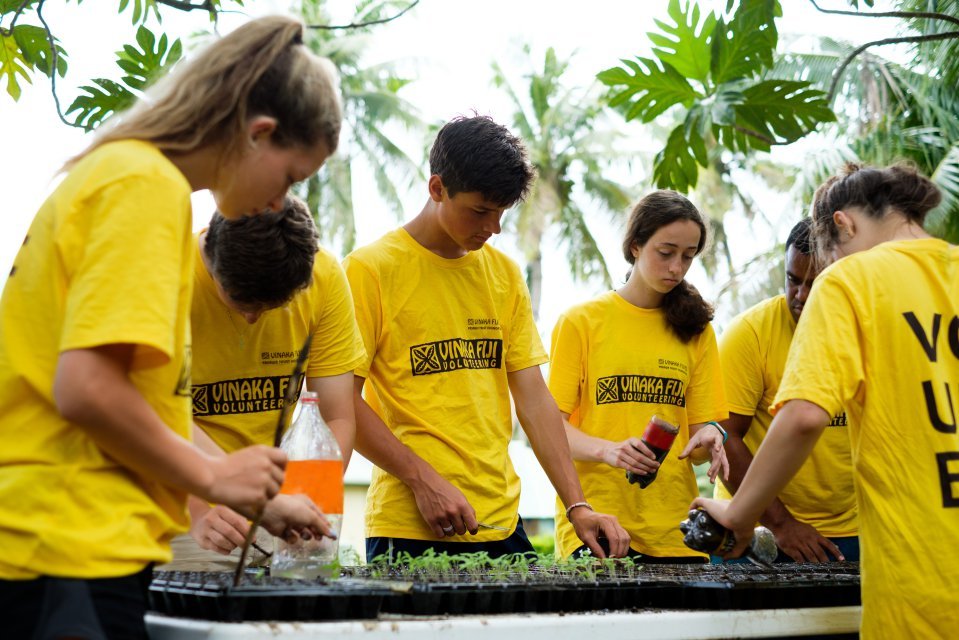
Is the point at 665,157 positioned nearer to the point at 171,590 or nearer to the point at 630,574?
the point at 630,574

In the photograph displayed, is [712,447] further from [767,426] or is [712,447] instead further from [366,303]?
[366,303]

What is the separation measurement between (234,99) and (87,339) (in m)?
0.49

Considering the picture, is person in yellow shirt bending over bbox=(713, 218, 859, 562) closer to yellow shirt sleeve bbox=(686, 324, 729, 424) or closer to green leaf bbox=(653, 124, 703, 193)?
yellow shirt sleeve bbox=(686, 324, 729, 424)

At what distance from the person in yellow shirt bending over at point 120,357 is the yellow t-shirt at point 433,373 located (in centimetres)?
161

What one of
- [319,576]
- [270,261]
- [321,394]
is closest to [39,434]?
[319,576]

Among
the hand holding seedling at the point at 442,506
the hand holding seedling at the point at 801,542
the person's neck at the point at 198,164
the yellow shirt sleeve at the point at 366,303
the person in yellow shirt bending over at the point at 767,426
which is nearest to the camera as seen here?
the person's neck at the point at 198,164

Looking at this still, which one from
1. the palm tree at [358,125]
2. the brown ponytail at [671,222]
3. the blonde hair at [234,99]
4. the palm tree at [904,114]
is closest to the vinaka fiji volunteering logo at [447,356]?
the brown ponytail at [671,222]

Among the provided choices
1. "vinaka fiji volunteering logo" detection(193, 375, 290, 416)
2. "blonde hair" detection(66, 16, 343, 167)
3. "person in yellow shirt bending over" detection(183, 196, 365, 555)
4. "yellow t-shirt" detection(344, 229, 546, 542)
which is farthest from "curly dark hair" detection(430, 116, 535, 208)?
"blonde hair" detection(66, 16, 343, 167)

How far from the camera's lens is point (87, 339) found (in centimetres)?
148

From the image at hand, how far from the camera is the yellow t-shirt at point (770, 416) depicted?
3.88m

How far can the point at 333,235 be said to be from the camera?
26984 millimetres

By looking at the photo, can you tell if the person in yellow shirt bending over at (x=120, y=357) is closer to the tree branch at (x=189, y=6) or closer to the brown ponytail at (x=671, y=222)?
the tree branch at (x=189, y=6)

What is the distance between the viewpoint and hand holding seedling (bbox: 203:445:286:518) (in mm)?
1611

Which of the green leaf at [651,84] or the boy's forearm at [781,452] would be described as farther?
the green leaf at [651,84]
